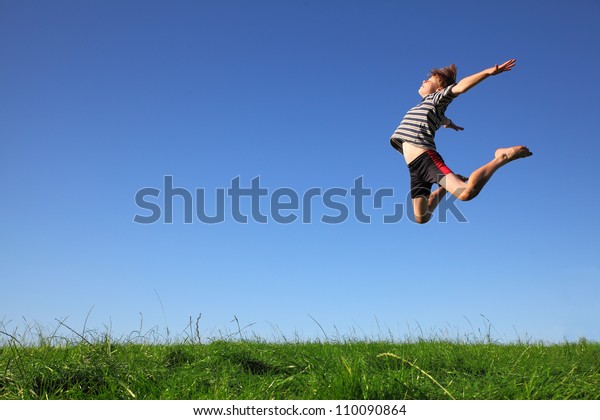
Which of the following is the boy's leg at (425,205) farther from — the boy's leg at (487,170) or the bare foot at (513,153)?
the bare foot at (513,153)

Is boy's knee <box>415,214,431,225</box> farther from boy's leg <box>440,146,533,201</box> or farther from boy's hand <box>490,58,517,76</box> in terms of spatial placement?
boy's hand <box>490,58,517,76</box>

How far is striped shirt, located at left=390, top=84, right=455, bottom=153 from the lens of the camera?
23.1ft

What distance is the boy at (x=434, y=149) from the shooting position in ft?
21.4

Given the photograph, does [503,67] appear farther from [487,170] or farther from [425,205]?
[425,205]

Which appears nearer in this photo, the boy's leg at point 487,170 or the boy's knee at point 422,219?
the boy's leg at point 487,170

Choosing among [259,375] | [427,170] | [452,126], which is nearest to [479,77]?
[427,170]

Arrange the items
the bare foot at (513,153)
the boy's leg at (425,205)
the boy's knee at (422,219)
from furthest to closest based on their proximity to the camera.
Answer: the boy's knee at (422,219) → the boy's leg at (425,205) → the bare foot at (513,153)

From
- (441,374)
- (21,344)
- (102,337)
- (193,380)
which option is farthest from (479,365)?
(21,344)

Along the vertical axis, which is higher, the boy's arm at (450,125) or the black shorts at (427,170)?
the boy's arm at (450,125)

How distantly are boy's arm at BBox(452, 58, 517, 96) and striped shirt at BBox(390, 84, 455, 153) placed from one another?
516mm

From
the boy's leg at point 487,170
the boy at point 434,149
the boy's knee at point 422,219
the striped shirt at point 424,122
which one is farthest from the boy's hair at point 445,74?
the boy's knee at point 422,219

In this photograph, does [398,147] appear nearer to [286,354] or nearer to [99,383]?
[286,354]

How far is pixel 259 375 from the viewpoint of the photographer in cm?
520

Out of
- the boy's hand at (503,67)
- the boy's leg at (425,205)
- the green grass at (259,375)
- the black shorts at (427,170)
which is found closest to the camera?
the green grass at (259,375)
